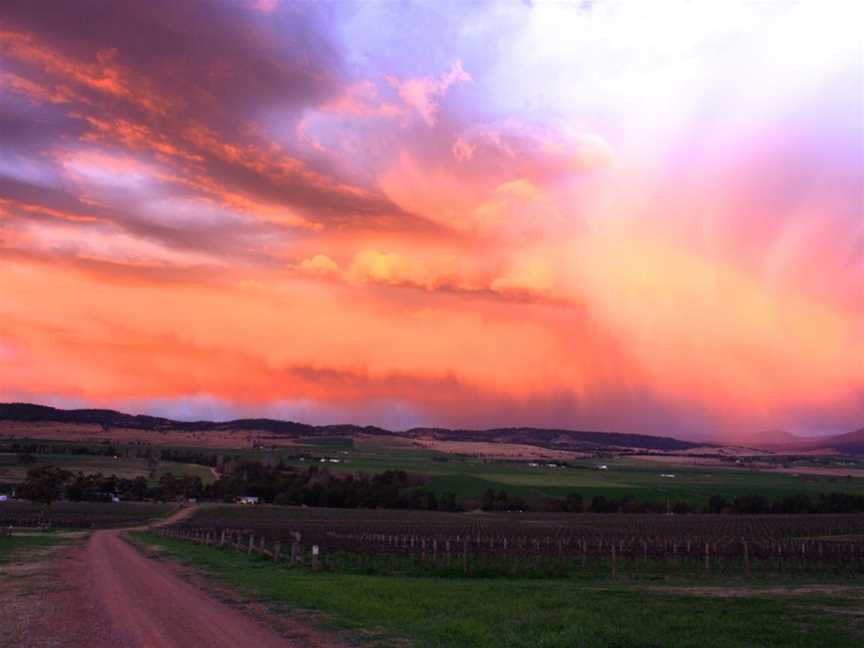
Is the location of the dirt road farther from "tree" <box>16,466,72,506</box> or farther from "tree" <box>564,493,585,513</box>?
"tree" <box>564,493,585,513</box>

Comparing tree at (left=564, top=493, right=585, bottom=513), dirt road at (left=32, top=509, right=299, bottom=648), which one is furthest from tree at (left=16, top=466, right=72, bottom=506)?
tree at (left=564, top=493, right=585, bottom=513)

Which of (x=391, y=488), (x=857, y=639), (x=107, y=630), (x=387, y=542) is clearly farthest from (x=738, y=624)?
(x=391, y=488)

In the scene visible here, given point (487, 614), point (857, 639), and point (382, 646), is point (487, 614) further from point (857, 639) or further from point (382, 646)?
point (857, 639)

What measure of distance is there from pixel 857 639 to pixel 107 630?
16440 mm

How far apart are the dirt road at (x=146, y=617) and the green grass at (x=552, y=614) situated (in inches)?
81.2

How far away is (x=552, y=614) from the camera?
1975cm

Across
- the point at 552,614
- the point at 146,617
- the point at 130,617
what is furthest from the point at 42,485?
the point at 552,614

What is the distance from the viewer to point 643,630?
56.9 ft

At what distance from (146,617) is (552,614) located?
10.2 meters

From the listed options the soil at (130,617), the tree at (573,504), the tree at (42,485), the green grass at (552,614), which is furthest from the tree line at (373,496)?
the green grass at (552,614)

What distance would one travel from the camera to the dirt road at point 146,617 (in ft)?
51.1

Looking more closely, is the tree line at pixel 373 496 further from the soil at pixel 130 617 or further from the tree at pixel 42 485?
the soil at pixel 130 617

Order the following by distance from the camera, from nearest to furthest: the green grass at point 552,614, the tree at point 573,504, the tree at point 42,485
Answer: the green grass at point 552,614
the tree at point 42,485
the tree at point 573,504

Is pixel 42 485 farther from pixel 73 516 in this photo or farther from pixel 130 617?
pixel 130 617
